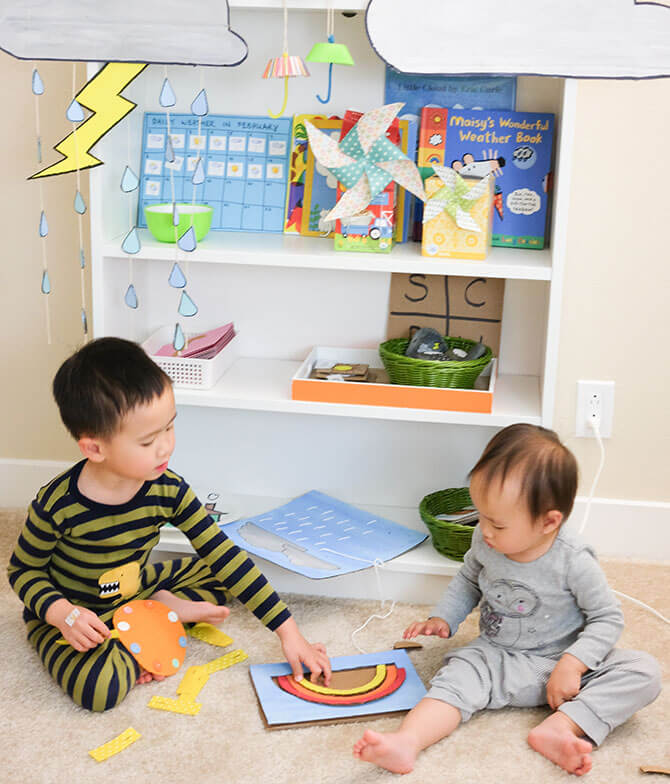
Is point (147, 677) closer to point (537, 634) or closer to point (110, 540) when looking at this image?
point (110, 540)

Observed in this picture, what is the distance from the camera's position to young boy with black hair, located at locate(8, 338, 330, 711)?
1.33m

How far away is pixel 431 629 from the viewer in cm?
143

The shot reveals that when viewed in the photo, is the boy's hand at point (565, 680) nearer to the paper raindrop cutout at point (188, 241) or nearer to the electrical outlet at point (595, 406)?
the electrical outlet at point (595, 406)

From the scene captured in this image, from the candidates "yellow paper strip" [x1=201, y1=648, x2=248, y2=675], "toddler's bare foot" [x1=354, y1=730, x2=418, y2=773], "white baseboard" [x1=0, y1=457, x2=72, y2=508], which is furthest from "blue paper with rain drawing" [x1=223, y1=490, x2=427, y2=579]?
"white baseboard" [x1=0, y1=457, x2=72, y2=508]

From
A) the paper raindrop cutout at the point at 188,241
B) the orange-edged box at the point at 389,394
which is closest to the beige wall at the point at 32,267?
the paper raindrop cutout at the point at 188,241

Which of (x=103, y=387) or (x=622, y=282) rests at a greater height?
(x=622, y=282)

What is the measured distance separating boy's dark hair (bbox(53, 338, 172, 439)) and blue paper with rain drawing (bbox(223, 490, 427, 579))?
0.38 meters

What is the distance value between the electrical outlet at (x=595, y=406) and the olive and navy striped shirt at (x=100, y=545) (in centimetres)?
70

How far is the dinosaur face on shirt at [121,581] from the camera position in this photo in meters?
1.43

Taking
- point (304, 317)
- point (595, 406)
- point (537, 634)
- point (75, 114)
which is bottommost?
point (537, 634)

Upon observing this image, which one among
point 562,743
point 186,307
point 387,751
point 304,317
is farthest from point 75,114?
point 562,743

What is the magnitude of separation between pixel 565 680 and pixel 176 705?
53 centimetres

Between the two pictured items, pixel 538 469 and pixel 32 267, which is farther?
pixel 32 267

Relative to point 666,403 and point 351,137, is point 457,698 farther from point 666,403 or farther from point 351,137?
point 351,137
